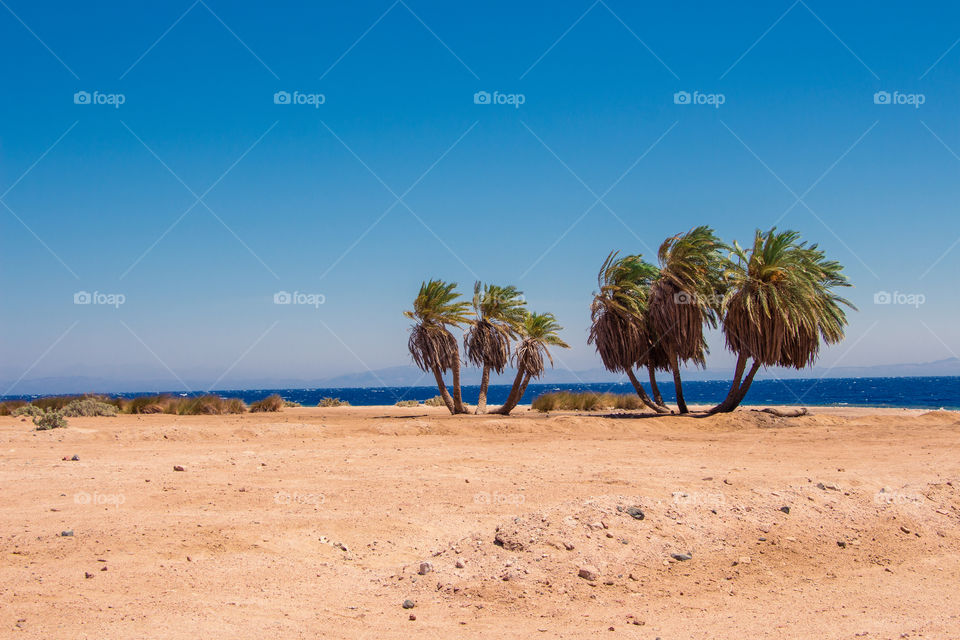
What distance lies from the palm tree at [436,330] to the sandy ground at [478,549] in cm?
1471

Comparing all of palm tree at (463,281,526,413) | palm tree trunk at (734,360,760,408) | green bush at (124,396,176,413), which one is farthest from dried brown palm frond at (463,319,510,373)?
green bush at (124,396,176,413)

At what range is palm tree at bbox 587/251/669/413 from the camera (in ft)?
81.0

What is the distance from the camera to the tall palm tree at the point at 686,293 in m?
23.7

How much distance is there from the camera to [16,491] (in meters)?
9.39

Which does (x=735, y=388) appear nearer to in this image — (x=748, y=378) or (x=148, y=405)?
(x=748, y=378)

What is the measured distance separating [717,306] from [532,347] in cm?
740

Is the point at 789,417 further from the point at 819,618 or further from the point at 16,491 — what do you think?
the point at 16,491

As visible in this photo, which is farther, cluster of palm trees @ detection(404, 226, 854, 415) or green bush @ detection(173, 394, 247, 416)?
green bush @ detection(173, 394, 247, 416)

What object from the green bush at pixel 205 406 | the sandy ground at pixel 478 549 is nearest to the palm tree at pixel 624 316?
the sandy ground at pixel 478 549

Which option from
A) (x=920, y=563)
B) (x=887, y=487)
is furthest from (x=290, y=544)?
(x=887, y=487)

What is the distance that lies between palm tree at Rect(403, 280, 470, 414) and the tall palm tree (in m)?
7.92

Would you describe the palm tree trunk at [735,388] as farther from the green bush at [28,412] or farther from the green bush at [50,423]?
the green bush at [28,412]

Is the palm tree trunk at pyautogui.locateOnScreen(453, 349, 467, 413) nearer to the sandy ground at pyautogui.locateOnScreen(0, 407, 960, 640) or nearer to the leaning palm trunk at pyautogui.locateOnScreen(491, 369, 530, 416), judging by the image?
the leaning palm trunk at pyautogui.locateOnScreen(491, 369, 530, 416)

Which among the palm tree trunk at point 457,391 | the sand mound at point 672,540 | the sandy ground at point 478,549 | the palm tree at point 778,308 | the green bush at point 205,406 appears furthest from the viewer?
the green bush at point 205,406
